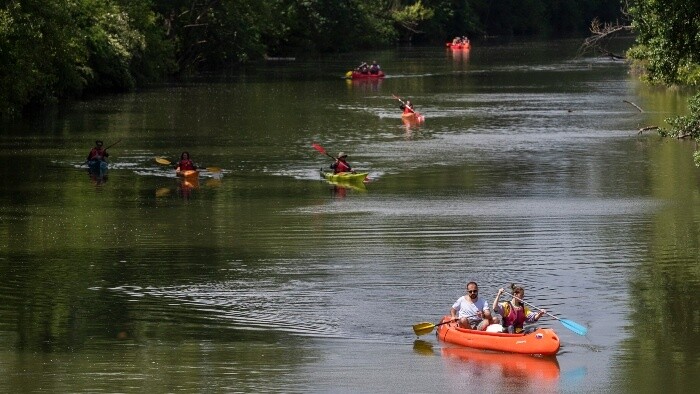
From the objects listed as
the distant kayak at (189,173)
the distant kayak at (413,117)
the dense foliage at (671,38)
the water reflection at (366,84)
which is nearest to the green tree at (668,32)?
the dense foliage at (671,38)

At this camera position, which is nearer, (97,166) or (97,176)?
(97,176)

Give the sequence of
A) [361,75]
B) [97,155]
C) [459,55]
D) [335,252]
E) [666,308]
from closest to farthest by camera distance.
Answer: [666,308]
[335,252]
[97,155]
[361,75]
[459,55]

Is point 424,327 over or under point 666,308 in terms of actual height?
over

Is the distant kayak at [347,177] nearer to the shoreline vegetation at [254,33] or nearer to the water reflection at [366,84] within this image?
the shoreline vegetation at [254,33]

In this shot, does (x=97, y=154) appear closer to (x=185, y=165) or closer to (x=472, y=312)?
(x=185, y=165)

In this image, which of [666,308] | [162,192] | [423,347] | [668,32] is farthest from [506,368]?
[162,192]

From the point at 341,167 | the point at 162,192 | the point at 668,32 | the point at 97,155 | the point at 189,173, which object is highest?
the point at 668,32

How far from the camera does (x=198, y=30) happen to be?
91.2 meters

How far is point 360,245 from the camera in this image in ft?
99.2

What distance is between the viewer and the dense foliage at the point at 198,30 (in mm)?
55625

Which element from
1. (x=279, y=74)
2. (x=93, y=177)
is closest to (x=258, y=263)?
(x=93, y=177)

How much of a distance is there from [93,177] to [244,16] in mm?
52948

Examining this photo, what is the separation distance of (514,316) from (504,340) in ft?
2.21

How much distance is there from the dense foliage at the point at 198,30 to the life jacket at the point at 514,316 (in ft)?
113
